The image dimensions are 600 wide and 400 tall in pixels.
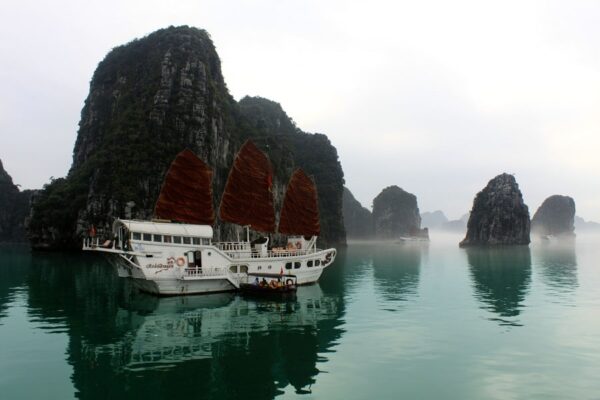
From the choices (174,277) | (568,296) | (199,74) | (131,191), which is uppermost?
(199,74)

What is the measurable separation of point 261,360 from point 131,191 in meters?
74.1

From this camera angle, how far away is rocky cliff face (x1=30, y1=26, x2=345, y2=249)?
285 ft

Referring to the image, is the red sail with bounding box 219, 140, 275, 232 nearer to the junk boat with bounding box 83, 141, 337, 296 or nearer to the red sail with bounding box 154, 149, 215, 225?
the junk boat with bounding box 83, 141, 337, 296

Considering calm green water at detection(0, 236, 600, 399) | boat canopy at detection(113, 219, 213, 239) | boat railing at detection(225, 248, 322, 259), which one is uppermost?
boat canopy at detection(113, 219, 213, 239)

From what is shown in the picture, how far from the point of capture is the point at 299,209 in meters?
48.6

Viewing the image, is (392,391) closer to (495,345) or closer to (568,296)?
(495,345)

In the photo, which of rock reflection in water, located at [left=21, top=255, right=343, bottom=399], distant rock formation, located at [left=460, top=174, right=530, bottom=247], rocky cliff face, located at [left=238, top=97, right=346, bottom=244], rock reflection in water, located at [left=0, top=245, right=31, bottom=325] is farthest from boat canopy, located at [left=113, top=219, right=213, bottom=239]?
distant rock formation, located at [left=460, top=174, right=530, bottom=247]

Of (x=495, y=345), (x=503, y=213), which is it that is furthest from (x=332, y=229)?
(x=495, y=345)

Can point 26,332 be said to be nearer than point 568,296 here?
Yes

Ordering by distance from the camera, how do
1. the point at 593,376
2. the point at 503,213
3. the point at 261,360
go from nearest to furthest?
the point at 593,376 < the point at 261,360 < the point at 503,213

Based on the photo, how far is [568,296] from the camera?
38.3 meters

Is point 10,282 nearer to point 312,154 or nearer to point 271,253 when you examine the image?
point 271,253

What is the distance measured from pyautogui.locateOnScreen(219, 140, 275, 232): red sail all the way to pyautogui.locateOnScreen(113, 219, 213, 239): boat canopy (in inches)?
276

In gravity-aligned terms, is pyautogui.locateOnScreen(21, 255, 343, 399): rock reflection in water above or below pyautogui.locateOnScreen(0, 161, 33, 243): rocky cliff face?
below
